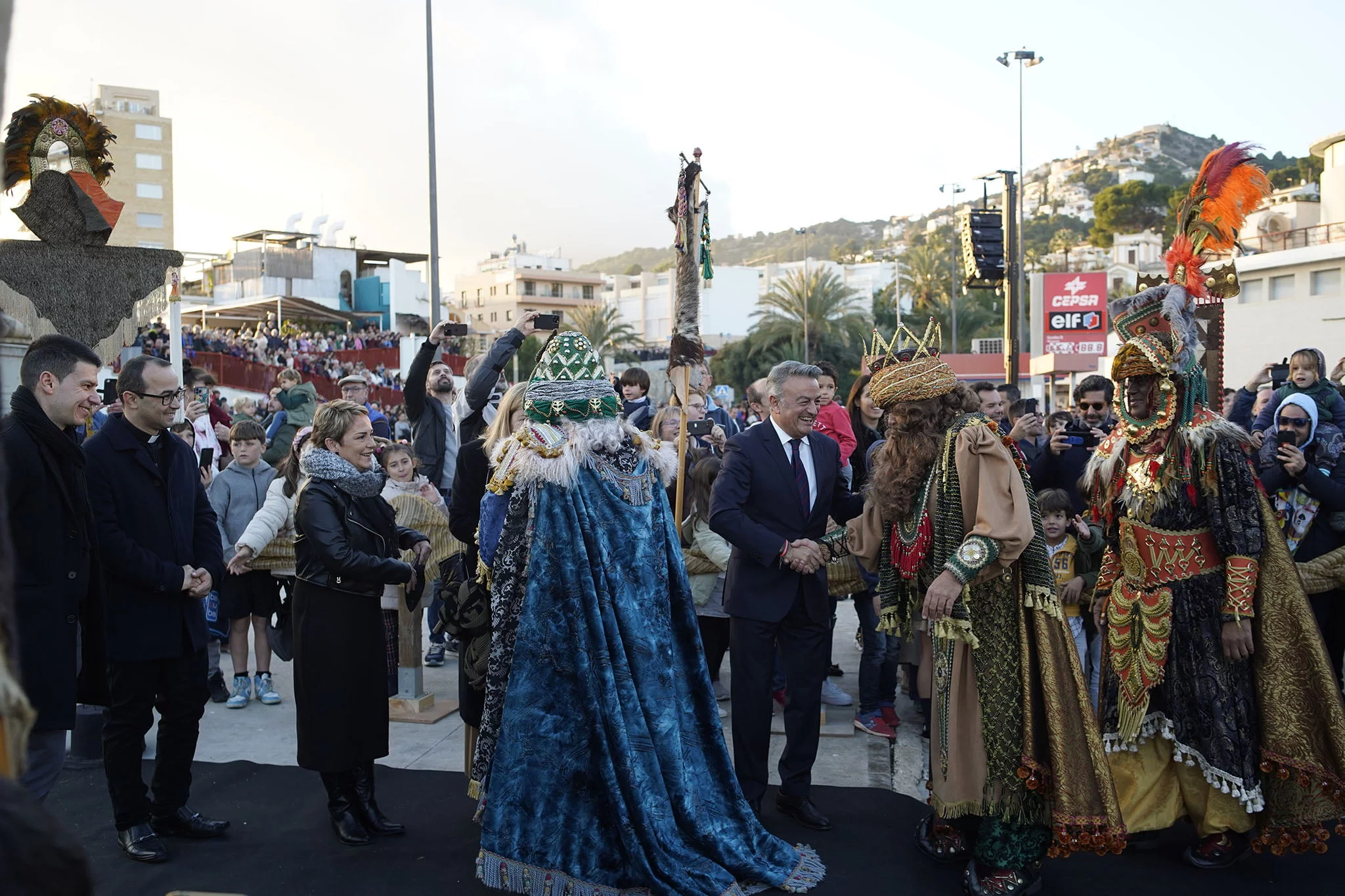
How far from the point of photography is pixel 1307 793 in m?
4.14

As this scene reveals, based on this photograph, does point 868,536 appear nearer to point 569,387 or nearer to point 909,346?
point 909,346

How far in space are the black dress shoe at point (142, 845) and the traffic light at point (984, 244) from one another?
1356 centimetres

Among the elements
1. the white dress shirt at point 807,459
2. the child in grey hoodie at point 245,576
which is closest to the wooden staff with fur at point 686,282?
the white dress shirt at point 807,459

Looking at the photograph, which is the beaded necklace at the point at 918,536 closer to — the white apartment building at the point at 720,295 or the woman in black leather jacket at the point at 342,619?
the woman in black leather jacket at the point at 342,619

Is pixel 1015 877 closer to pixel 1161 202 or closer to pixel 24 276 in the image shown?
pixel 24 276

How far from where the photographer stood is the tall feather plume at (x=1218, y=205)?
4.78 m

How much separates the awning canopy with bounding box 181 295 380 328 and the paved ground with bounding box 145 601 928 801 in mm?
41624

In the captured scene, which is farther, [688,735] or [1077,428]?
[1077,428]

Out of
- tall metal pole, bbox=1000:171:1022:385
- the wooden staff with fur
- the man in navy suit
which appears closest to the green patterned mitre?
the man in navy suit

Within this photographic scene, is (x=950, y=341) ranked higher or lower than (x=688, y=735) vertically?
higher

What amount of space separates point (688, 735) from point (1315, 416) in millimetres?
4111

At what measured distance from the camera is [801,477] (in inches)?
186

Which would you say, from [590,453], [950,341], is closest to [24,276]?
[590,453]

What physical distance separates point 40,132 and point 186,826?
5403mm
